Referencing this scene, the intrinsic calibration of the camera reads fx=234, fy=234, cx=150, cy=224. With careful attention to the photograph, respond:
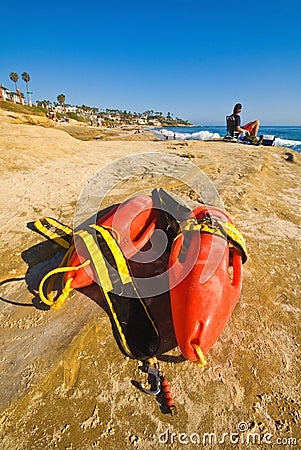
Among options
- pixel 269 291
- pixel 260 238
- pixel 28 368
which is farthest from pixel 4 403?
pixel 260 238

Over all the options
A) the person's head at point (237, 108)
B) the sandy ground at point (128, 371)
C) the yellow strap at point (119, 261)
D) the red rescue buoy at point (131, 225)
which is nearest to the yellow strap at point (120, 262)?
the yellow strap at point (119, 261)

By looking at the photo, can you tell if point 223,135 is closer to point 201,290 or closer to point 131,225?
point 131,225

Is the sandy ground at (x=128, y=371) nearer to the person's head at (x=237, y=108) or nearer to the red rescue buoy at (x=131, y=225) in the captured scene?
the red rescue buoy at (x=131, y=225)

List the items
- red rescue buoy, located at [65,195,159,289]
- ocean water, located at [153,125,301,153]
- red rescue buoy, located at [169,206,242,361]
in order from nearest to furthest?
red rescue buoy, located at [169,206,242,361], red rescue buoy, located at [65,195,159,289], ocean water, located at [153,125,301,153]

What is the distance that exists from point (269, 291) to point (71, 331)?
1.80m

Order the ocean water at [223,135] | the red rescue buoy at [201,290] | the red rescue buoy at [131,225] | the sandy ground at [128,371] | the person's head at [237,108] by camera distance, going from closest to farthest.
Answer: the sandy ground at [128,371] < the red rescue buoy at [201,290] < the red rescue buoy at [131,225] < the person's head at [237,108] < the ocean water at [223,135]

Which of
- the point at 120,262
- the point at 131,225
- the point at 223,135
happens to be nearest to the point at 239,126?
the point at 131,225

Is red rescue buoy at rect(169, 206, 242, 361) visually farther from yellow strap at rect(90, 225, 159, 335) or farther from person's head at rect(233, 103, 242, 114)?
person's head at rect(233, 103, 242, 114)

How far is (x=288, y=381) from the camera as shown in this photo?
150cm

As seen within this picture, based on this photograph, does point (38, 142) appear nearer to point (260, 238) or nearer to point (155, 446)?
point (260, 238)

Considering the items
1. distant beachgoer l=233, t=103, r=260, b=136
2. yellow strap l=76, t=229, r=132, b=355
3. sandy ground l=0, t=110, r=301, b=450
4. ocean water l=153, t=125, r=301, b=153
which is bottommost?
sandy ground l=0, t=110, r=301, b=450

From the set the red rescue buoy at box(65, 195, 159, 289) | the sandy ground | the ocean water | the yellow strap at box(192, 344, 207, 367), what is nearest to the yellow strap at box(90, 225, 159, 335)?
the red rescue buoy at box(65, 195, 159, 289)

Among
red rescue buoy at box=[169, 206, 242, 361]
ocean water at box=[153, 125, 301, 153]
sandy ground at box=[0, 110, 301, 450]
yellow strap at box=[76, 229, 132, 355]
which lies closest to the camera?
sandy ground at box=[0, 110, 301, 450]

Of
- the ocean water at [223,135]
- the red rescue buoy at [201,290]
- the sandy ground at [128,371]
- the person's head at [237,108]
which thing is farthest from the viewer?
the ocean water at [223,135]
